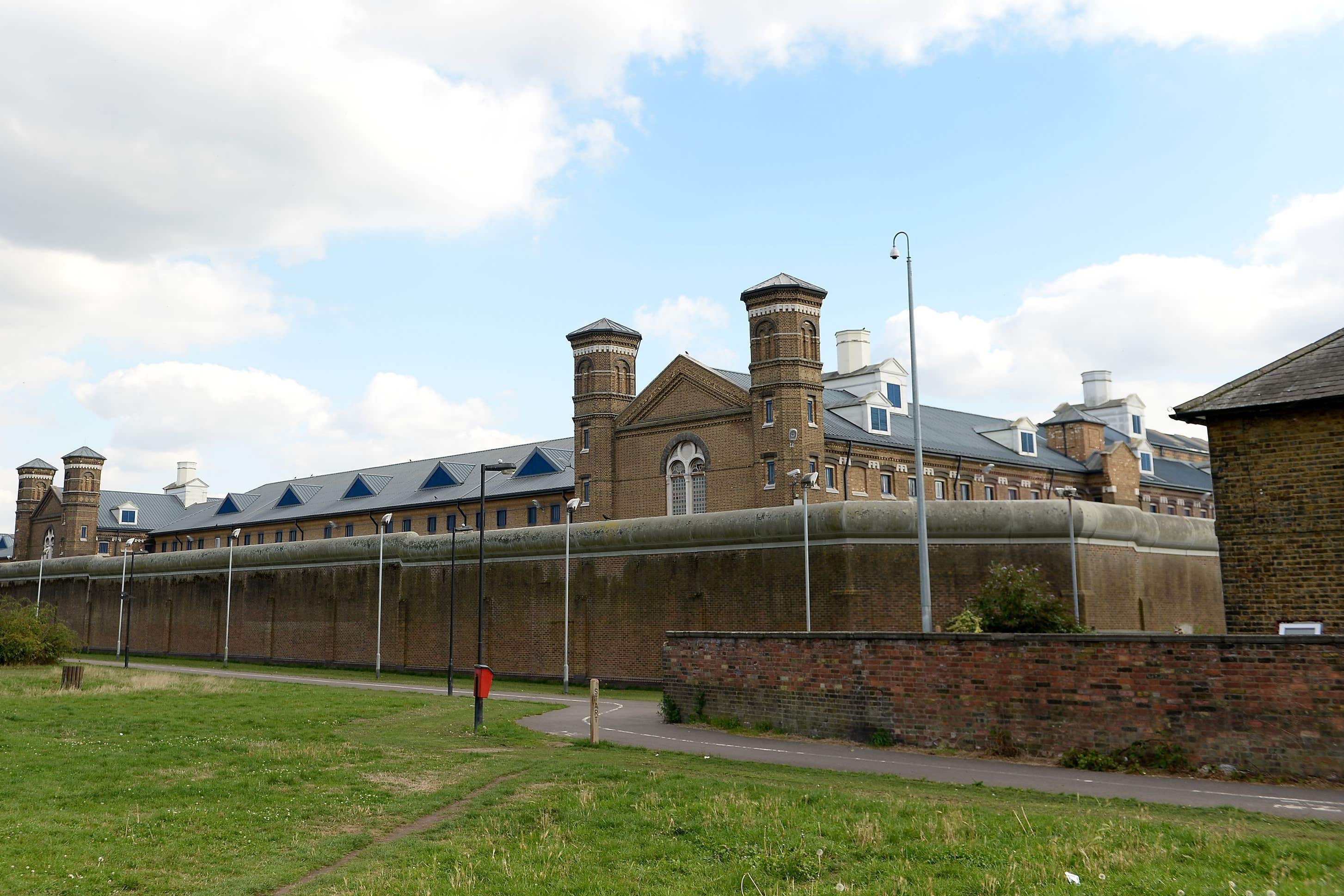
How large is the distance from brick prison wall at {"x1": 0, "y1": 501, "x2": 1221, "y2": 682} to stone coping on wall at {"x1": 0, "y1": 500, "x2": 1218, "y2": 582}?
53 millimetres

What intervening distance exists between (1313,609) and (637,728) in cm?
1195

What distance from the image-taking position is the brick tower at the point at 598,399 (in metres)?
52.7

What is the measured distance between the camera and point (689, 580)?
3397 centimetres

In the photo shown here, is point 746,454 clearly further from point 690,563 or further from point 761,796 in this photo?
point 761,796

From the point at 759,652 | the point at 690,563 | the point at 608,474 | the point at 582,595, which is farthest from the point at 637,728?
the point at 608,474

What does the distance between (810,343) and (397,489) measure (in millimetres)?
37285

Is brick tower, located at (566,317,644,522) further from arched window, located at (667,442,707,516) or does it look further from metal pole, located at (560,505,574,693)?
metal pole, located at (560,505,574,693)

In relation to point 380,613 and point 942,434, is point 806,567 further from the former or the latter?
point 942,434

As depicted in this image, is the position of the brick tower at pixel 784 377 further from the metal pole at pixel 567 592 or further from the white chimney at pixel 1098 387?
the white chimney at pixel 1098 387

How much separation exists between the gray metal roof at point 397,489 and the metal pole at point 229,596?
14.5 metres

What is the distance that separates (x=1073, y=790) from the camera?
1315 cm

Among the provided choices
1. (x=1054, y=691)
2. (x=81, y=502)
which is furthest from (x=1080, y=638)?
(x=81, y=502)

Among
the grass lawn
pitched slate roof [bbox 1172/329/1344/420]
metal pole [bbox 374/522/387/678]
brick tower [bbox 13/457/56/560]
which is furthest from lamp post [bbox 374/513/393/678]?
brick tower [bbox 13/457/56/560]

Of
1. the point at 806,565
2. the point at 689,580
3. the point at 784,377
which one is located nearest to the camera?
the point at 806,565
